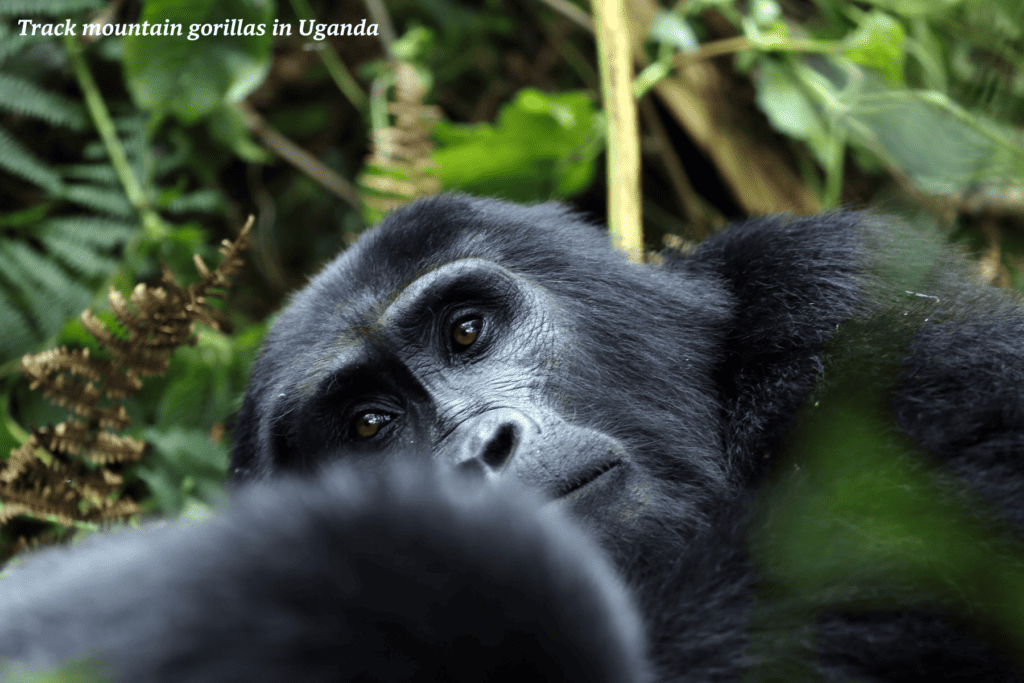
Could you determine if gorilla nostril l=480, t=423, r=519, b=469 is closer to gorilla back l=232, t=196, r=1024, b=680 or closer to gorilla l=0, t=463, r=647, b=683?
gorilla back l=232, t=196, r=1024, b=680

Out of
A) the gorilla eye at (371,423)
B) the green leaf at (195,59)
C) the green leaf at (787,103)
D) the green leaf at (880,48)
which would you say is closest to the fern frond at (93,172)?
the green leaf at (195,59)

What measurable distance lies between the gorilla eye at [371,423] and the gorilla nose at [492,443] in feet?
0.92

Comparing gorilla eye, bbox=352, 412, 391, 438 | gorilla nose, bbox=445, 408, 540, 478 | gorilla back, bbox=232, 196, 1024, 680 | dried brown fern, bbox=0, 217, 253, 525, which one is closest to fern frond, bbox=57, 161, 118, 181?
dried brown fern, bbox=0, 217, 253, 525

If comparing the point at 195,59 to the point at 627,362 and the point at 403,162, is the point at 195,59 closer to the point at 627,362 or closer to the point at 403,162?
the point at 403,162

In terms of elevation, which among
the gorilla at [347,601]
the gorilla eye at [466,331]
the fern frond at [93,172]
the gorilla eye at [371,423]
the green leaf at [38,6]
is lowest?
the gorilla at [347,601]

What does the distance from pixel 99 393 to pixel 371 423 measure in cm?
111

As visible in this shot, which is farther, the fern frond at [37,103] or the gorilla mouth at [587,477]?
the fern frond at [37,103]

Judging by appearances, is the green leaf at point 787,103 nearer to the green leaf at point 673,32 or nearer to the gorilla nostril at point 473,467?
the green leaf at point 673,32

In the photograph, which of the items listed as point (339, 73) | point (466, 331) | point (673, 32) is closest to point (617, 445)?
point (466, 331)

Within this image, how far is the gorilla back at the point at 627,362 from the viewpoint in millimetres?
1686

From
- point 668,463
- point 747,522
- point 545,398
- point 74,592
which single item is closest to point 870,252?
point 668,463

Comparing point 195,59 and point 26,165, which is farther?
point 195,59

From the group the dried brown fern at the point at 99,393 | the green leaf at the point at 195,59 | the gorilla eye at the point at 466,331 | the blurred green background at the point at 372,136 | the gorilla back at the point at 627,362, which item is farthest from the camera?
the green leaf at the point at 195,59

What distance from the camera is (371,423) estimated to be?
2.04m
